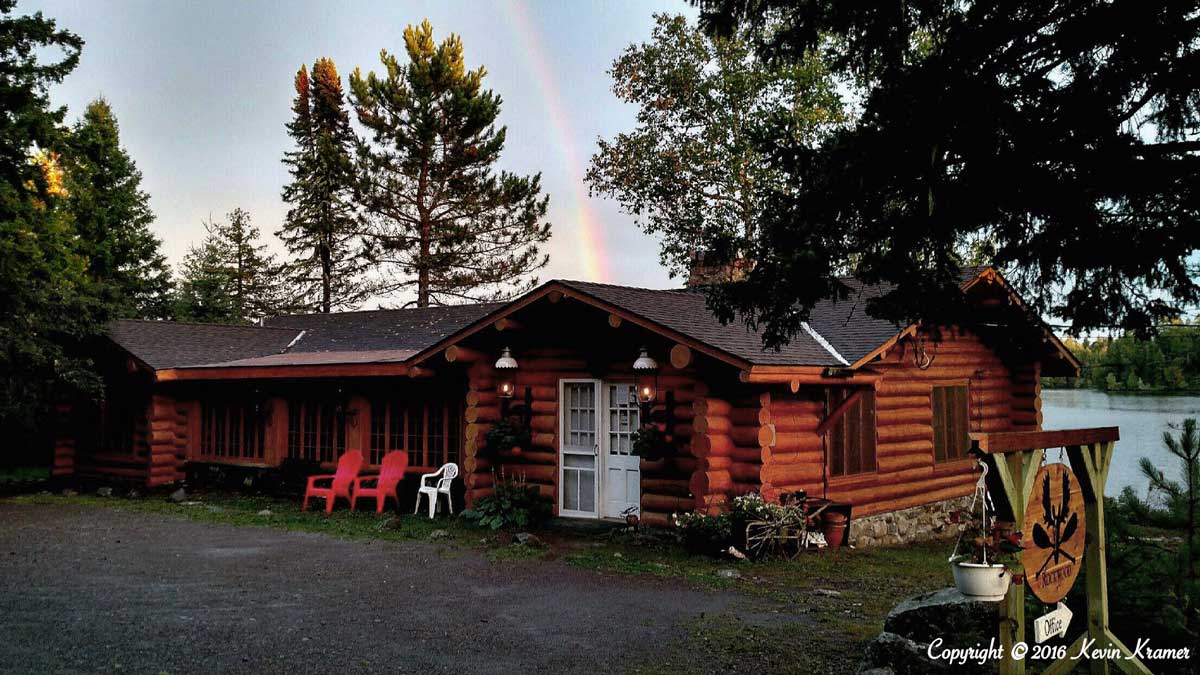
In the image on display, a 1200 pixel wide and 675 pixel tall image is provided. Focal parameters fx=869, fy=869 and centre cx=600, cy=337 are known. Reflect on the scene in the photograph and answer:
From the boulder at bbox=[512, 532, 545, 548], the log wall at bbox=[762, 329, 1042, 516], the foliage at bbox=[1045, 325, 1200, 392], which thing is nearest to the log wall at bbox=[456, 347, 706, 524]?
the log wall at bbox=[762, 329, 1042, 516]

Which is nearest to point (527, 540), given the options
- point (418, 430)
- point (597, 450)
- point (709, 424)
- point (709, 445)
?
point (597, 450)

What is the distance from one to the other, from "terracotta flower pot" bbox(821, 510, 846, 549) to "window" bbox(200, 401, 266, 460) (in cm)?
1113

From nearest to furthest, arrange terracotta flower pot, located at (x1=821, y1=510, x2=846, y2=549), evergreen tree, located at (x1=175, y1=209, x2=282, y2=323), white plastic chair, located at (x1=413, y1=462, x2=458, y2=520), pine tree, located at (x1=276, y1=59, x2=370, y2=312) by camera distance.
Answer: terracotta flower pot, located at (x1=821, y1=510, x2=846, y2=549) → white plastic chair, located at (x1=413, y1=462, x2=458, y2=520) → pine tree, located at (x1=276, y1=59, x2=370, y2=312) → evergreen tree, located at (x1=175, y1=209, x2=282, y2=323)

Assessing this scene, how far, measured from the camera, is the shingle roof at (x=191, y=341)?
57.1 feet

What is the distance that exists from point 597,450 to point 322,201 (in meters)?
23.3

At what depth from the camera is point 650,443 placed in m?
11.2

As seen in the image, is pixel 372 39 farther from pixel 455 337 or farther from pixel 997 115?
pixel 997 115

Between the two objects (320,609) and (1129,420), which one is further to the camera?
(1129,420)

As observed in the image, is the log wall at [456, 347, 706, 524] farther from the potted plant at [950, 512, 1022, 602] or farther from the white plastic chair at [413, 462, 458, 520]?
the potted plant at [950, 512, 1022, 602]

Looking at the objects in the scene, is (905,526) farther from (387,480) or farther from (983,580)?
(983,580)

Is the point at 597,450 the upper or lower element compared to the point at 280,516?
upper

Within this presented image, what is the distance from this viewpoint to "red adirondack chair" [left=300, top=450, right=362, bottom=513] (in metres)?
14.3

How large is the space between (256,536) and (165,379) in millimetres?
6053

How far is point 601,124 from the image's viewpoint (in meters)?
26.0
